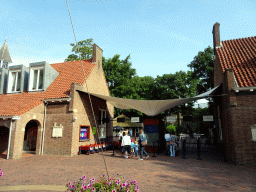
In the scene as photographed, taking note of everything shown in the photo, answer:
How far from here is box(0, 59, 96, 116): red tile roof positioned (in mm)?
11195

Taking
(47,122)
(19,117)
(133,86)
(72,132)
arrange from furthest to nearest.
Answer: (133,86)
(47,122)
(72,132)
(19,117)

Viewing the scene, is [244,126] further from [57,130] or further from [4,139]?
[4,139]

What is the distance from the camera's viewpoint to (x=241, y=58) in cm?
1084

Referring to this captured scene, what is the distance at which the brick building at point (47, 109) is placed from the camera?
10.5m

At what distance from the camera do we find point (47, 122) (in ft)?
39.0

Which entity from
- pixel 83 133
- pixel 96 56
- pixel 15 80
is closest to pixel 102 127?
pixel 83 133

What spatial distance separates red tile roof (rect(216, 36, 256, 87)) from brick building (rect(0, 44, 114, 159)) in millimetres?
9296

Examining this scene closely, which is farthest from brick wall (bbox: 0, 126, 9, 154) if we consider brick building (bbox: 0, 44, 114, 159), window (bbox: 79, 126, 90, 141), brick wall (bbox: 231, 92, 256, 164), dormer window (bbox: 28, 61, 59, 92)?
brick wall (bbox: 231, 92, 256, 164)

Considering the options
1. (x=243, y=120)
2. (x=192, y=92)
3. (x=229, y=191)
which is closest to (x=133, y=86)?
(x=192, y=92)

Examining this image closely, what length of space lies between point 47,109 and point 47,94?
115 centimetres

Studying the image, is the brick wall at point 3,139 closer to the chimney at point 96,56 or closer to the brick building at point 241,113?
the chimney at point 96,56

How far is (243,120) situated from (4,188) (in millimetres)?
9722

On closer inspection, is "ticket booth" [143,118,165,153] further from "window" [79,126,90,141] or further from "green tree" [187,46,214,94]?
"green tree" [187,46,214,94]

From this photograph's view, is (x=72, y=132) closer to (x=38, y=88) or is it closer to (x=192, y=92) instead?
(x=38, y=88)
